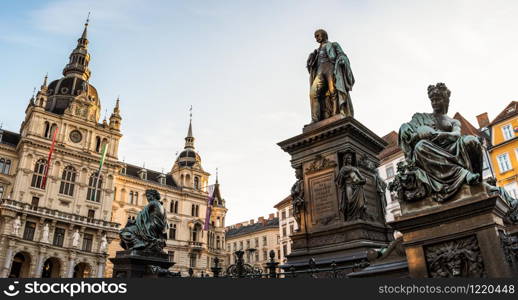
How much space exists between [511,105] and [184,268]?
45.5 meters

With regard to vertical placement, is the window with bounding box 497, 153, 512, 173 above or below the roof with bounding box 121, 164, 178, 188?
below

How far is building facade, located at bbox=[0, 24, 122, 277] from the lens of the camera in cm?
3950

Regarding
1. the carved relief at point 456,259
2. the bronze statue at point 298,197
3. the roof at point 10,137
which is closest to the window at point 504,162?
the bronze statue at point 298,197

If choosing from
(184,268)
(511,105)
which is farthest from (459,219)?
(184,268)

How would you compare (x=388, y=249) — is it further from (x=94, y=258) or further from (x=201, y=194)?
(x=201, y=194)

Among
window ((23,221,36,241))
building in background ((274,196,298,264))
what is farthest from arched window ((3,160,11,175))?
building in background ((274,196,298,264))

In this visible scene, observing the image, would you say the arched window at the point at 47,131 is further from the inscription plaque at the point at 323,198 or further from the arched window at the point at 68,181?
the inscription plaque at the point at 323,198

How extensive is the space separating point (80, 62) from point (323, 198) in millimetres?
A: 59742

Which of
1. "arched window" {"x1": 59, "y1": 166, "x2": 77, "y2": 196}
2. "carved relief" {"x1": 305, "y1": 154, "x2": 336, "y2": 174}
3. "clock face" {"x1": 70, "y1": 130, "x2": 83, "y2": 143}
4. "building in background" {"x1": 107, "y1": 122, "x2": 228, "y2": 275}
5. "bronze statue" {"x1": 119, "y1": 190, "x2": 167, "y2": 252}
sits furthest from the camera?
"building in background" {"x1": 107, "y1": 122, "x2": 228, "y2": 275}

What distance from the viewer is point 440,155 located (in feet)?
14.5

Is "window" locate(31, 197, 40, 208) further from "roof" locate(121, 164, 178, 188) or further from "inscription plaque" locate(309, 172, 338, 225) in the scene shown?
"inscription plaque" locate(309, 172, 338, 225)

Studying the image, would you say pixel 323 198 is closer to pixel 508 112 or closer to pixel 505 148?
pixel 505 148

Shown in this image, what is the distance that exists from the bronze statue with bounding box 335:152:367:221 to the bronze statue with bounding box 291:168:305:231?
3.54ft

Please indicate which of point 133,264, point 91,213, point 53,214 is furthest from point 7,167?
point 133,264
